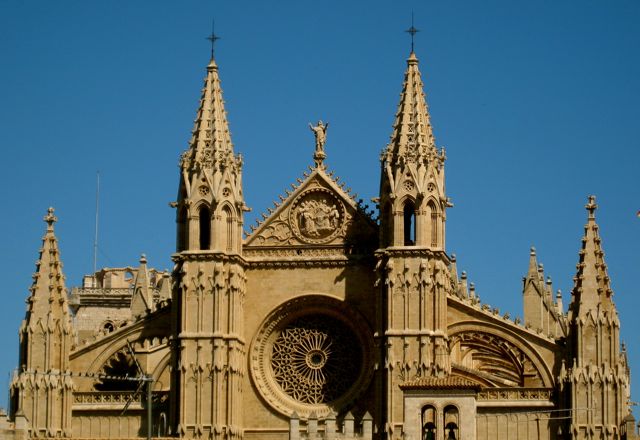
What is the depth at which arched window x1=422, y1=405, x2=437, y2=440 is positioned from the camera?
323ft

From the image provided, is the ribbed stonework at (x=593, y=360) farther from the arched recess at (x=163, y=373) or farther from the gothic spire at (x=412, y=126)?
the arched recess at (x=163, y=373)

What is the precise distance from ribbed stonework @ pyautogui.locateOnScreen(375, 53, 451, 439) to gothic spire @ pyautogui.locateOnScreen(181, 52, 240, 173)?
7133 mm

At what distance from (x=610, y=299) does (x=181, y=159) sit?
1979 cm

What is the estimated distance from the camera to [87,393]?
11131cm

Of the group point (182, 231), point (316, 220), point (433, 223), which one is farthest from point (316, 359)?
point (433, 223)

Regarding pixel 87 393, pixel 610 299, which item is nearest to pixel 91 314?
pixel 87 393

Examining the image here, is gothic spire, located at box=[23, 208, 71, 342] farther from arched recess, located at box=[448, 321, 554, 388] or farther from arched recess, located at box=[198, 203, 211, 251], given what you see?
arched recess, located at box=[448, 321, 554, 388]

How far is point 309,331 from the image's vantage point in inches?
4395

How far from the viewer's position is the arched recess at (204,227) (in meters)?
110

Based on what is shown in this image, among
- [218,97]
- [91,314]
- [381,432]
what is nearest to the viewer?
[381,432]

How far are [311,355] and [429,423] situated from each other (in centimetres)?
1264

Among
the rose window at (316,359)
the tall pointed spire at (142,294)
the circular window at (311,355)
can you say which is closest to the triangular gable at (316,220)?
the circular window at (311,355)

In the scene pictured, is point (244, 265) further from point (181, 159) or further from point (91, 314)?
point (91, 314)

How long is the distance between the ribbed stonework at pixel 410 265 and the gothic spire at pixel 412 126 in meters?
0.04
